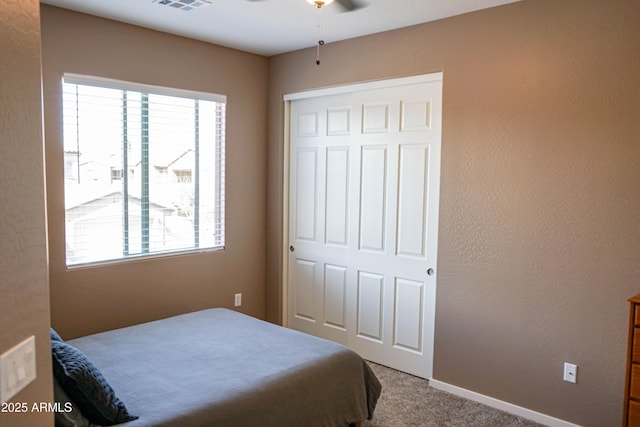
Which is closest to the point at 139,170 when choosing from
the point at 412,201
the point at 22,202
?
the point at 412,201

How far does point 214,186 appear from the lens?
430 cm

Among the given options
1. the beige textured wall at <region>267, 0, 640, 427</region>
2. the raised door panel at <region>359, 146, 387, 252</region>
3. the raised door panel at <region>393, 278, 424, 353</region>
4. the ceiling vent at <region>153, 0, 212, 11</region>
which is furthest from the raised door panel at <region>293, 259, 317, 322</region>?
the ceiling vent at <region>153, 0, 212, 11</region>

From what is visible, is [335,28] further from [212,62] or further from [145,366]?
[145,366]

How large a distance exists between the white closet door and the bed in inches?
38.1

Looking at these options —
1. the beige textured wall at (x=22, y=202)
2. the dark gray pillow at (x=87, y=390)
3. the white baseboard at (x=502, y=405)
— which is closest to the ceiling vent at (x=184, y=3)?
the beige textured wall at (x=22, y=202)

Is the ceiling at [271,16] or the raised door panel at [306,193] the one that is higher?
the ceiling at [271,16]

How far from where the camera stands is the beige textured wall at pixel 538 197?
2.75m

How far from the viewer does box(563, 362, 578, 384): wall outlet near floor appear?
9.57ft

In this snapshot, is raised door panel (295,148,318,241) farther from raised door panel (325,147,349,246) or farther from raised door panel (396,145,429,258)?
raised door panel (396,145,429,258)

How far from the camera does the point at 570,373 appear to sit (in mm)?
2938

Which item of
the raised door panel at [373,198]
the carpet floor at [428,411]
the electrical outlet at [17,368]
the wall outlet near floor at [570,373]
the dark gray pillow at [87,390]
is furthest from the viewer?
the raised door panel at [373,198]

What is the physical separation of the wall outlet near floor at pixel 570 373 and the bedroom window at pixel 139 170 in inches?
111

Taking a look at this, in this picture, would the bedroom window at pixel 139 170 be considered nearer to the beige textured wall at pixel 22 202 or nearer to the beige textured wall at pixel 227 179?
the beige textured wall at pixel 227 179

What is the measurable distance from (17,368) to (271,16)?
2.85 meters
